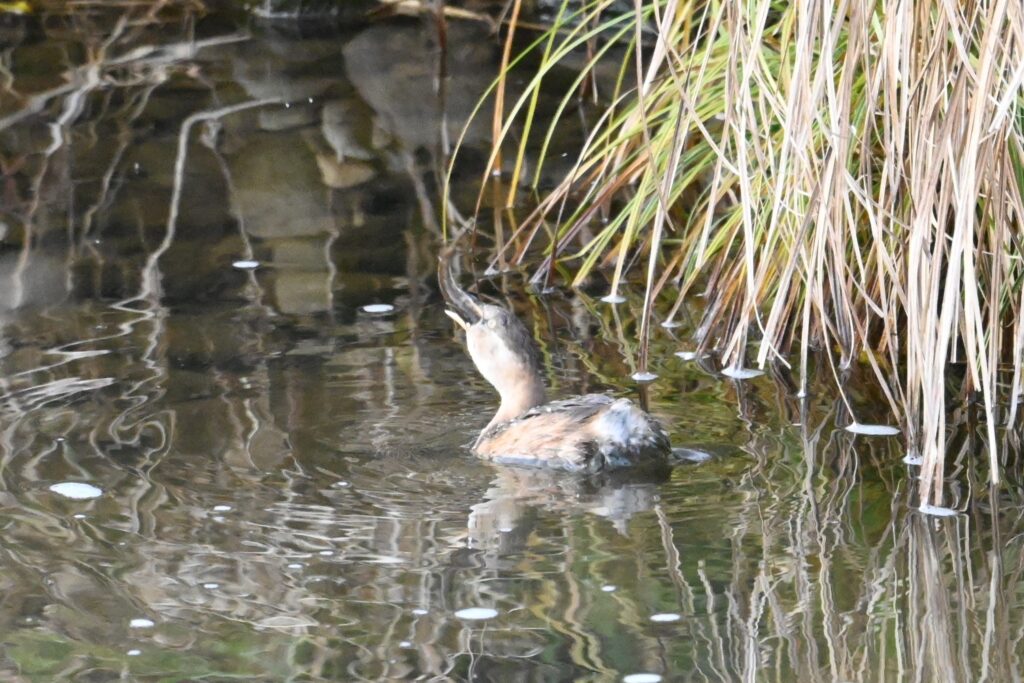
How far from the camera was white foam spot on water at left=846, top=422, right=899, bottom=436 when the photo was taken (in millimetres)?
4652

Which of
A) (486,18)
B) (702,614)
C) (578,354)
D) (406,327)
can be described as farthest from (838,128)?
(486,18)

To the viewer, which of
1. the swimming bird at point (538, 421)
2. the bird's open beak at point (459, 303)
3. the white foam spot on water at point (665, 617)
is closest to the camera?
the white foam spot on water at point (665, 617)

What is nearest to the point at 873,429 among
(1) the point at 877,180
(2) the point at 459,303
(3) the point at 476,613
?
(1) the point at 877,180

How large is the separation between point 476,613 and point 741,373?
71.2 inches

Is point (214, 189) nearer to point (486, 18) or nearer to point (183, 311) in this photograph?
→ point (183, 311)

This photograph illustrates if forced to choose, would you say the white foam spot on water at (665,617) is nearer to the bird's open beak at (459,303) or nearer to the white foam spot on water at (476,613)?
the white foam spot on water at (476,613)

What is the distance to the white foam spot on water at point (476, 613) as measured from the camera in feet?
11.8

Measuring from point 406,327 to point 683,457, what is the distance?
147 centimetres

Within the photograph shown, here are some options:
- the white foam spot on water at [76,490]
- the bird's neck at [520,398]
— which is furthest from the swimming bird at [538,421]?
the white foam spot on water at [76,490]

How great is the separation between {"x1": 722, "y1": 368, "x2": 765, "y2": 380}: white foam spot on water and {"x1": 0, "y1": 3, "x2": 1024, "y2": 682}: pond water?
43mm

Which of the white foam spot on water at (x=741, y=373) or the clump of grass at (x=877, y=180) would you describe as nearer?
the clump of grass at (x=877, y=180)

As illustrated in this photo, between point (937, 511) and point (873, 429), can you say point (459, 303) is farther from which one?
point (937, 511)

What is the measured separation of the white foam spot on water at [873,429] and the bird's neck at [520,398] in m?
0.90

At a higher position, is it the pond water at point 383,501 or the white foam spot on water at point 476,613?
the pond water at point 383,501
